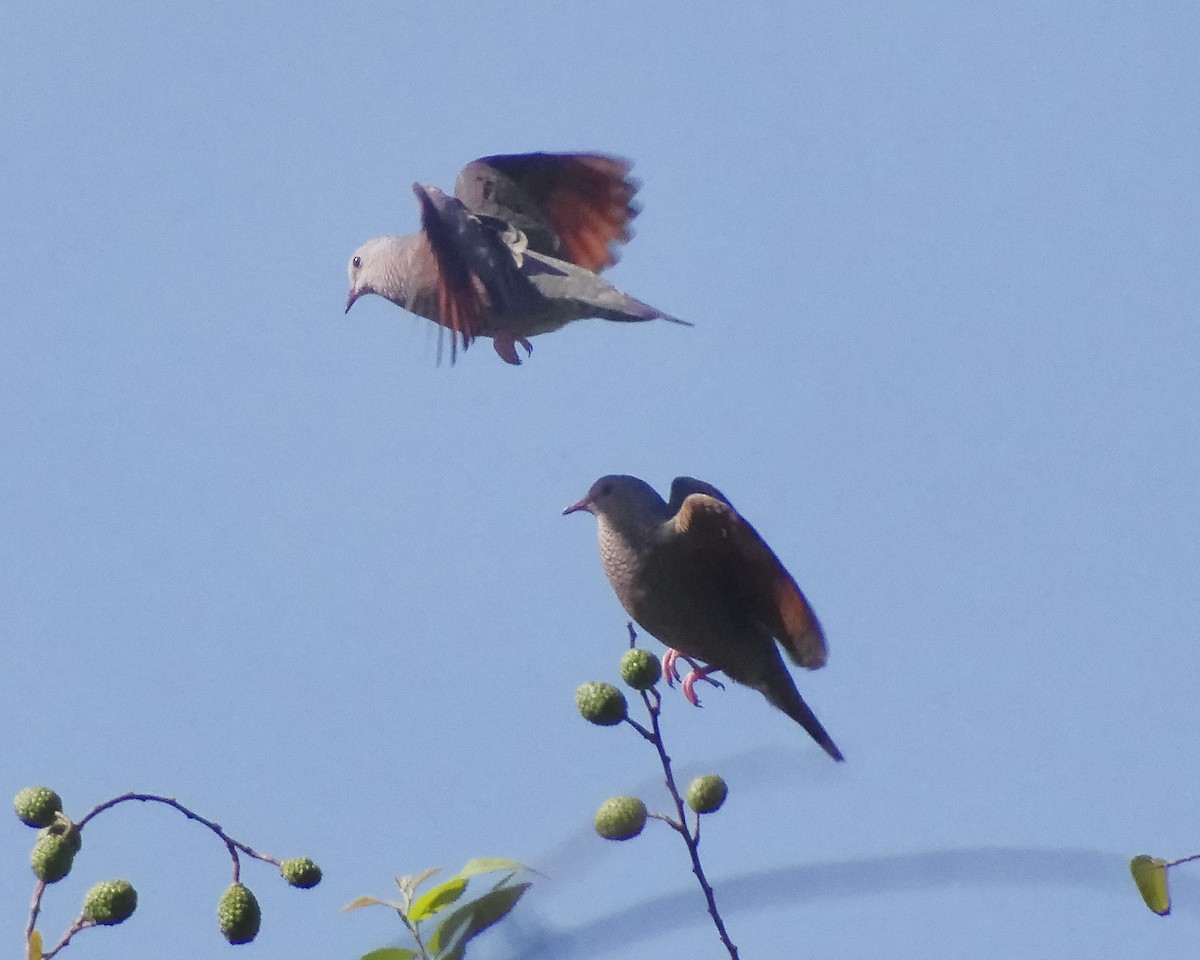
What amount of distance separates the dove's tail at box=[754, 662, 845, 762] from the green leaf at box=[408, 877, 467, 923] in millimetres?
1373

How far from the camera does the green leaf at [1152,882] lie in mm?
2764

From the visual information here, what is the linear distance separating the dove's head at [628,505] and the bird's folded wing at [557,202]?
1.93 m

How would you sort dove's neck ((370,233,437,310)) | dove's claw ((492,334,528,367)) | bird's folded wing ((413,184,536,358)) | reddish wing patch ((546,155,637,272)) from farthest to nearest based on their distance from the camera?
dove's neck ((370,233,437,310))
reddish wing patch ((546,155,637,272))
dove's claw ((492,334,528,367))
bird's folded wing ((413,184,536,358))

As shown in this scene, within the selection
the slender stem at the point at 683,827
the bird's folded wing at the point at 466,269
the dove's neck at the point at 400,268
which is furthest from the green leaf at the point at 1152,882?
the dove's neck at the point at 400,268

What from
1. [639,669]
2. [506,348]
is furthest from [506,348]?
[639,669]

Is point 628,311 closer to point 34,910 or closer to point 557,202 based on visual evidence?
point 557,202

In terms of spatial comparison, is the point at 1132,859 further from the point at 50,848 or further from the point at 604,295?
the point at 604,295

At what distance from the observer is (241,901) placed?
Result: 9.24ft

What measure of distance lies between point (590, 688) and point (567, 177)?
3.26 m

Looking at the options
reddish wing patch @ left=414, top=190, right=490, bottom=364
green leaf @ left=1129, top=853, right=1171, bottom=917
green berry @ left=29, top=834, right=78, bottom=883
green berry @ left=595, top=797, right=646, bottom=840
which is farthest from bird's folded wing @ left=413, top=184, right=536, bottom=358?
green leaf @ left=1129, top=853, right=1171, bottom=917

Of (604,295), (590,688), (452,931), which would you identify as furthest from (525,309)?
(452,931)

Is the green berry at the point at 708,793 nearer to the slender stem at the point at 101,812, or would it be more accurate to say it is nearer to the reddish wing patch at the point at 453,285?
the slender stem at the point at 101,812

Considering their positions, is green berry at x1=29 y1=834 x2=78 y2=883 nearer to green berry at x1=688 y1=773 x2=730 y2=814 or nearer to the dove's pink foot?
green berry at x1=688 y1=773 x2=730 y2=814

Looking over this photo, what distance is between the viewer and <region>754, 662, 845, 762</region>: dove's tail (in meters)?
4.13
